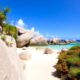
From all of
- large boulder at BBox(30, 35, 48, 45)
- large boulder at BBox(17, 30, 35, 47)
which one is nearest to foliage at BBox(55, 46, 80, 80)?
large boulder at BBox(17, 30, 35, 47)

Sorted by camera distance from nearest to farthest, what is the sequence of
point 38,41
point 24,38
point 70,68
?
1. point 70,68
2. point 24,38
3. point 38,41

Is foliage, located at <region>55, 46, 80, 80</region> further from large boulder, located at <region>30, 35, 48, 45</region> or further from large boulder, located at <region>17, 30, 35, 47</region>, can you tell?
large boulder, located at <region>30, 35, 48, 45</region>

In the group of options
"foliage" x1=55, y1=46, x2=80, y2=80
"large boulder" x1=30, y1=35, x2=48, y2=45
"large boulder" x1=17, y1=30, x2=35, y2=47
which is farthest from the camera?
"large boulder" x1=30, y1=35, x2=48, y2=45

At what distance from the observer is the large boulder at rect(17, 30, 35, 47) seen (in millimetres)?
32331

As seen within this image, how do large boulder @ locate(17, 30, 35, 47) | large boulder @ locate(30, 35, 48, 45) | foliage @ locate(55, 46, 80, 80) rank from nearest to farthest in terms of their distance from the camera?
foliage @ locate(55, 46, 80, 80) → large boulder @ locate(17, 30, 35, 47) → large boulder @ locate(30, 35, 48, 45)

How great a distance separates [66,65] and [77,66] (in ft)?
2.79

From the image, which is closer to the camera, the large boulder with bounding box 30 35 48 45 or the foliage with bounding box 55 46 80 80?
the foliage with bounding box 55 46 80 80

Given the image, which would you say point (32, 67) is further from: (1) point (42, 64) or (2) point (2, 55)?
(2) point (2, 55)

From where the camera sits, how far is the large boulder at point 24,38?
106 feet

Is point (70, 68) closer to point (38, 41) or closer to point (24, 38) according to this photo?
point (24, 38)

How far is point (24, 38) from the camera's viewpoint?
33.0 meters

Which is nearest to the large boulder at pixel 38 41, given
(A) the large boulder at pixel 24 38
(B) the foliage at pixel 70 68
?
(A) the large boulder at pixel 24 38

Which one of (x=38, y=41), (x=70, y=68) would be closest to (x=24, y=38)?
(x=38, y=41)

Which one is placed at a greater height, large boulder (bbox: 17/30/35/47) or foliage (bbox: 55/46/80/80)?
large boulder (bbox: 17/30/35/47)
